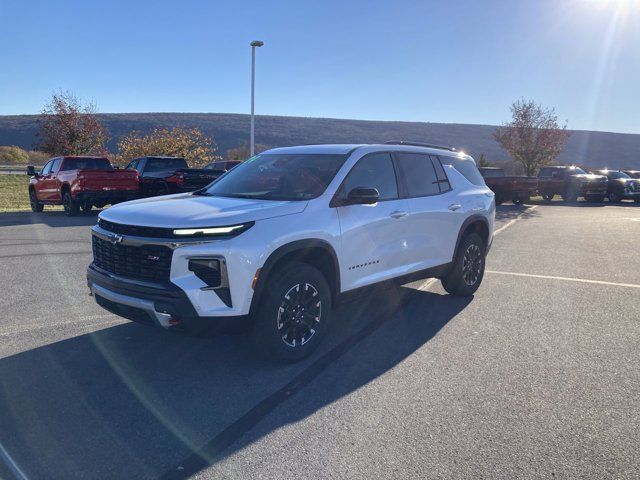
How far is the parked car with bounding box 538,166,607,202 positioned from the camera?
2570cm

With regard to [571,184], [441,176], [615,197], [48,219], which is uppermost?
[441,176]

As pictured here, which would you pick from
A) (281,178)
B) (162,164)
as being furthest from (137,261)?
(162,164)

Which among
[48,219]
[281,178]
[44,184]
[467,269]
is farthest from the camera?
[44,184]

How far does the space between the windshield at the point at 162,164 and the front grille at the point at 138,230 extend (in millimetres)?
14277

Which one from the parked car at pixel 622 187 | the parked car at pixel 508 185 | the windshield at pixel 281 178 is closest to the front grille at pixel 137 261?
the windshield at pixel 281 178

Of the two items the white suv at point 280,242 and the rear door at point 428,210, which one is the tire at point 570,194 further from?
the white suv at point 280,242

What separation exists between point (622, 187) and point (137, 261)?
27.6m

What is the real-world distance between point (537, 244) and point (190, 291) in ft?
31.6

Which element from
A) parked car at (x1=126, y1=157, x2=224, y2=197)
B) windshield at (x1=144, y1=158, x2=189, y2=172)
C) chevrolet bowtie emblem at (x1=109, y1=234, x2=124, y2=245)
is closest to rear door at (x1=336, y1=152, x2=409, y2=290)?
chevrolet bowtie emblem at (x1=109, y1=234, x2=124, y2=245)

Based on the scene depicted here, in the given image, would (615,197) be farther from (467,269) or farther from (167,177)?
(467,269)

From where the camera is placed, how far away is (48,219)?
14.9 metres

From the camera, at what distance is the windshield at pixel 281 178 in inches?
194

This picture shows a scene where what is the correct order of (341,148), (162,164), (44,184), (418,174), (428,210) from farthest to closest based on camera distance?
(162,164) < (44,184) < (418,174) < (428,210) < (341,148)

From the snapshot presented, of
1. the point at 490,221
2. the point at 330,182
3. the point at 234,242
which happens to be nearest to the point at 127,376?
the point at 234,242
